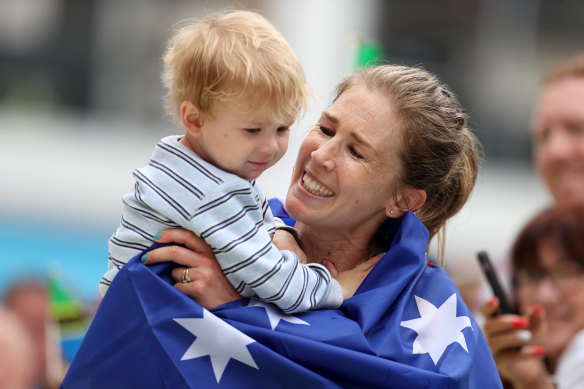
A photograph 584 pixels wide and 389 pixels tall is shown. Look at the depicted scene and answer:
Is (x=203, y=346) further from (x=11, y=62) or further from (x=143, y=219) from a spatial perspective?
(x=11, y=62)

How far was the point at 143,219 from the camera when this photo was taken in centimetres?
246

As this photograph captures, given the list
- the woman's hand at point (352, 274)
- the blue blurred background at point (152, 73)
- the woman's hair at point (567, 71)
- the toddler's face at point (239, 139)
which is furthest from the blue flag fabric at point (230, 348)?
the blue blurred background at point (152, 73)

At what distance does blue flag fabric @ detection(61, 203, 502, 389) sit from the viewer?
2.41 metres

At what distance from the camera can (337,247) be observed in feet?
9.62

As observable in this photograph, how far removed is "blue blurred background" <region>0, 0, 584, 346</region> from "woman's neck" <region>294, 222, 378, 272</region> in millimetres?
8176

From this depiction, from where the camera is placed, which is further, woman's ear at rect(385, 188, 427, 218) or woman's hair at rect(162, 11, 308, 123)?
woman's ear at rect(385, 188, 427, 218)

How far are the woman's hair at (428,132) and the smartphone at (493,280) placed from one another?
1.57ft

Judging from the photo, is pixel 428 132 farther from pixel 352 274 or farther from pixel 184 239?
pixel 184 239

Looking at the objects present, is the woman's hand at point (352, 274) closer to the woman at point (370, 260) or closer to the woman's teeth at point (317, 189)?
the woman at point (370, 260)

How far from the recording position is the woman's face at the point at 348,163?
2746 mm

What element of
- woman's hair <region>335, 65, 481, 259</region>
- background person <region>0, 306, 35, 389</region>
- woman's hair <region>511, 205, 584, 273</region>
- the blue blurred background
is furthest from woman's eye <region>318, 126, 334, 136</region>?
the blue blurred background

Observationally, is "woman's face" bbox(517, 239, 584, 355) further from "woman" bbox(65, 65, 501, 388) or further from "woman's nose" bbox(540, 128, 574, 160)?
"woman" bbox(65, 65, 501, 388)

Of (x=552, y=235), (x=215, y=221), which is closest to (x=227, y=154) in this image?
(x=215, y=221)

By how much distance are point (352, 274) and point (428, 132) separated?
481mm
